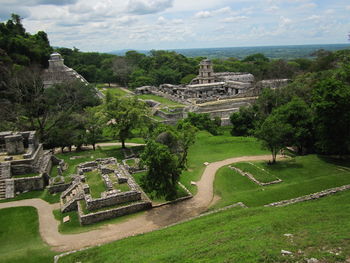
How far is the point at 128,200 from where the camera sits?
19875 mm

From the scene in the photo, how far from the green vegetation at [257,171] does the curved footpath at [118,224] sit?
4.40 meters

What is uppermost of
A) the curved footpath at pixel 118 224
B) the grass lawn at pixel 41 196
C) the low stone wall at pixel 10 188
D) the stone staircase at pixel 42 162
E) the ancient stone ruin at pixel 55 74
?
the ancient stone ruin at pixel 55 74

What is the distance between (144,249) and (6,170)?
53.7 feet

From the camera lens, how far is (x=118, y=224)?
17938 millimetres

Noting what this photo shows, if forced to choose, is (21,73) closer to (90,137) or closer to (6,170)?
(90,137)

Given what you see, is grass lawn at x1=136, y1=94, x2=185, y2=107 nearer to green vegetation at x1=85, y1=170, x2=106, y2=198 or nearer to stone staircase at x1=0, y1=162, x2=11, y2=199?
green vegetation at x1=85, y1=170, x2=106, y2=198

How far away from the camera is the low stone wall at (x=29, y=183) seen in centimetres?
2298

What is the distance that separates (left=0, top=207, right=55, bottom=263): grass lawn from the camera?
14.9m

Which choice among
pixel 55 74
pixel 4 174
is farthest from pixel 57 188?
pixel 55 74

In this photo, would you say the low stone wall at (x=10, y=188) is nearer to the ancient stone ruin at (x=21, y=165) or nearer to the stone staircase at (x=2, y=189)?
the ancient stone ruin at (x=21, y=165)

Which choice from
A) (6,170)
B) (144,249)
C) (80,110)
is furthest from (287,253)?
(80,110)

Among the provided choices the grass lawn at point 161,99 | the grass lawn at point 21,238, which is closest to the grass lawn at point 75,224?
the grass lawn at point 21,238

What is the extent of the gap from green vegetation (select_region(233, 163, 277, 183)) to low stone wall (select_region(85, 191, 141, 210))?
10.5 m

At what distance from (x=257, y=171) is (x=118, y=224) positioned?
13.3 meters
